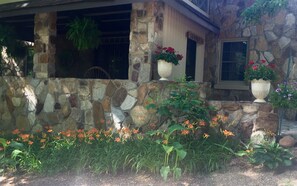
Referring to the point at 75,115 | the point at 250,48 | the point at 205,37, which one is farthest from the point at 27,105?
the point at 250,48

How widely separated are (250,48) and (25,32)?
706cm

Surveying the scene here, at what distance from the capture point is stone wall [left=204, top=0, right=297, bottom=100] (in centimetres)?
777

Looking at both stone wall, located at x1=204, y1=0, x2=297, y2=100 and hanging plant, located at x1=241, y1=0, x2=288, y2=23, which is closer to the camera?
hanging plant, located at x1=241, y1=0, x2=288, y2=23

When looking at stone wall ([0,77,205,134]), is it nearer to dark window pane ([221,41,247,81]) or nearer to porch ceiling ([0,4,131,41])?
porch ceiling ([0,4,131,41])

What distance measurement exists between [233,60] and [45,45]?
518 centimetres

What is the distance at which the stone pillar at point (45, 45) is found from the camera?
22.5 ft

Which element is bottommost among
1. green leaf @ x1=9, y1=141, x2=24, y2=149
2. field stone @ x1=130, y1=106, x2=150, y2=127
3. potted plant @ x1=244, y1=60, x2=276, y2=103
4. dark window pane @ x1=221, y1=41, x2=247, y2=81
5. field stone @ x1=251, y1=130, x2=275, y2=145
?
green leaf @ x1=9, y1=141, x2=24, y2=149

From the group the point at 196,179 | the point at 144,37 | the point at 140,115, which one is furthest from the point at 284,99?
the point at 144,37

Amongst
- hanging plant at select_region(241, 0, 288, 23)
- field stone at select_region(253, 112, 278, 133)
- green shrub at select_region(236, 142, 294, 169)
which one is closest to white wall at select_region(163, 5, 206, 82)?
hanging plant at select_region(241, 0, 288, 23)

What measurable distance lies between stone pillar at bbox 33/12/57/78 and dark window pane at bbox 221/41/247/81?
4.83m

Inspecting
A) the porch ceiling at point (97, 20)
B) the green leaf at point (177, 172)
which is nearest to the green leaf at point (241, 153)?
the green leaf at point (177, 172)

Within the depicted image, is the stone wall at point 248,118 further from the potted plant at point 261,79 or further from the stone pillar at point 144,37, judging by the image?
the stone pillar at point 144,37

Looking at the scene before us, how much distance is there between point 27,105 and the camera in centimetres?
696

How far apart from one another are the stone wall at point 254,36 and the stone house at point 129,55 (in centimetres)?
2
